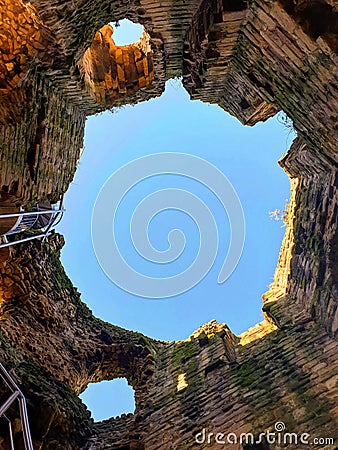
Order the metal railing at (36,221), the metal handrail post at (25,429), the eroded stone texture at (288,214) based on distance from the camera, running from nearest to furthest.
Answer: the metal handrail post at (25,429) < the eroded stone texture at (288,214) < the metal railing at (36,221)

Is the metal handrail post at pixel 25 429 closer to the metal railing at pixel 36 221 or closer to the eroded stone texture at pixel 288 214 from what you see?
the eroded stone texture at pixel 288 214

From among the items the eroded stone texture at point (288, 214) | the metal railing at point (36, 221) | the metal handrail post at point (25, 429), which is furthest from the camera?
the metal railing at point (36, 221)

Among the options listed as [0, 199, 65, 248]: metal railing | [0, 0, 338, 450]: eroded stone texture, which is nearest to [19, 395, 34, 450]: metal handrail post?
[0, 0, 338, 450]: eroded stone texture

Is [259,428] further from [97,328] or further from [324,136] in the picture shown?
[97,328]

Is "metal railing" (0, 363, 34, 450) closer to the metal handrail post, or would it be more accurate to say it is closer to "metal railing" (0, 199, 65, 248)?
the metal handrail post

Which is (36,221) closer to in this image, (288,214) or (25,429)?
(25,429)

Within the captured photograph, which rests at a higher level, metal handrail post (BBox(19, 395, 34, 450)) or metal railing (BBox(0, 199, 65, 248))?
metal railing (BBox(0, 199, 65, 248))

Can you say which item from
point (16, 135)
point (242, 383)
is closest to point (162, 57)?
point (16, 135)

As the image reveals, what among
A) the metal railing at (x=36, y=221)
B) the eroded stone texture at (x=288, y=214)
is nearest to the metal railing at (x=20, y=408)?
the eroded stone texture at (x=288, y=214)

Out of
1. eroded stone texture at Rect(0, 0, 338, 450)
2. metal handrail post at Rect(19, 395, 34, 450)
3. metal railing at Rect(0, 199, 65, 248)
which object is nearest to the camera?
metal handrail post at Rect(19, 395, 34, 450)
